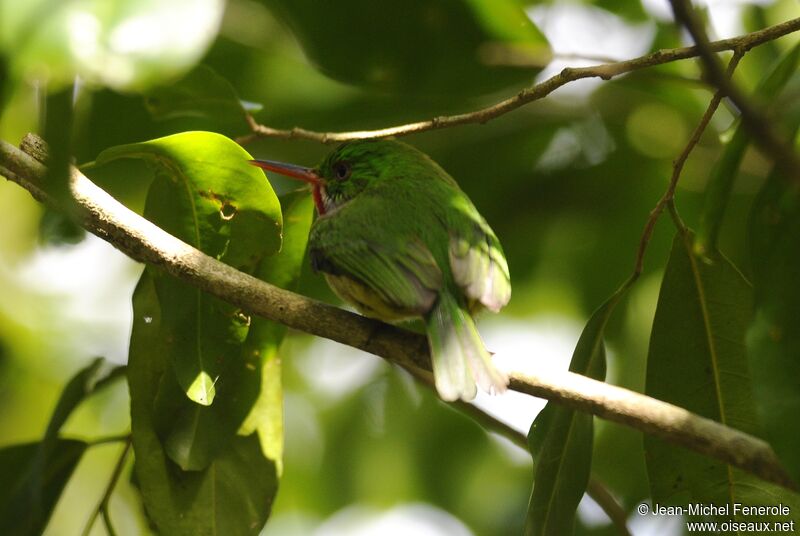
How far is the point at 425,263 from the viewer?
299 centimetres

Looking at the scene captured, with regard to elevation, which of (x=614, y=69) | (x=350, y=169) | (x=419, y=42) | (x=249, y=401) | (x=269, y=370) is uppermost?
(x=419, y=42)

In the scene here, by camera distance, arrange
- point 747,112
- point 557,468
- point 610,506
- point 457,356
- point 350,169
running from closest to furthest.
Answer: point 747,112, point 457,356, point 557,468, point 610,506, point 350,169

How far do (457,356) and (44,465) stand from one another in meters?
1.48

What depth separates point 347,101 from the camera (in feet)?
14.7

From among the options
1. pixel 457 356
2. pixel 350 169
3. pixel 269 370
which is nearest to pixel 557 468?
pixel 457 356

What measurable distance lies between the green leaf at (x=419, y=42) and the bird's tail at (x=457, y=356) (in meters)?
1.10

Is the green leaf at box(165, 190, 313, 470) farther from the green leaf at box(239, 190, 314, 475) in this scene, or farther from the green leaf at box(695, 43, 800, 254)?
the green leaf at box(695, 43, 800, 254)

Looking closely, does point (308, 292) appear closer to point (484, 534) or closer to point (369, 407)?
point (369, 407)

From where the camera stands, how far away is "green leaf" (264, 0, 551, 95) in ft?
11.6

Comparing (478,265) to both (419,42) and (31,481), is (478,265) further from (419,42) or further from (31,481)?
(31,481)

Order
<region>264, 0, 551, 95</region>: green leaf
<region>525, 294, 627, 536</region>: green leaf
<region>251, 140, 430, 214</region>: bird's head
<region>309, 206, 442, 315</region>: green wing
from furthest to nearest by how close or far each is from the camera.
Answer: <region>251, 140, 430, 214</region>: bird's head
<region>264, 0, 551, 95</region>: green leaf
<region>309, 206, 442, 315</region>: green wing
<region>525, 294, 627, 536</region>: green leaf

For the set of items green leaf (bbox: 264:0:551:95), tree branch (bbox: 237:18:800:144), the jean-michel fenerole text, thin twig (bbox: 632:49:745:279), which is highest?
green leaf (bbox: 264:0:551:95)

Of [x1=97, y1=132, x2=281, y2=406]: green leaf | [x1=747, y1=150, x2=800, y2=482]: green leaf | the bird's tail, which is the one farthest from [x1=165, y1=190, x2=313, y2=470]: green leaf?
[x1=747, y1=150, x2=800, y2=482]: green leaf

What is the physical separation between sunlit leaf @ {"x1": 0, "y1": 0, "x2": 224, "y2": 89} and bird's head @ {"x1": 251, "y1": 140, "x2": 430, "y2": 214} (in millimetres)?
1732
